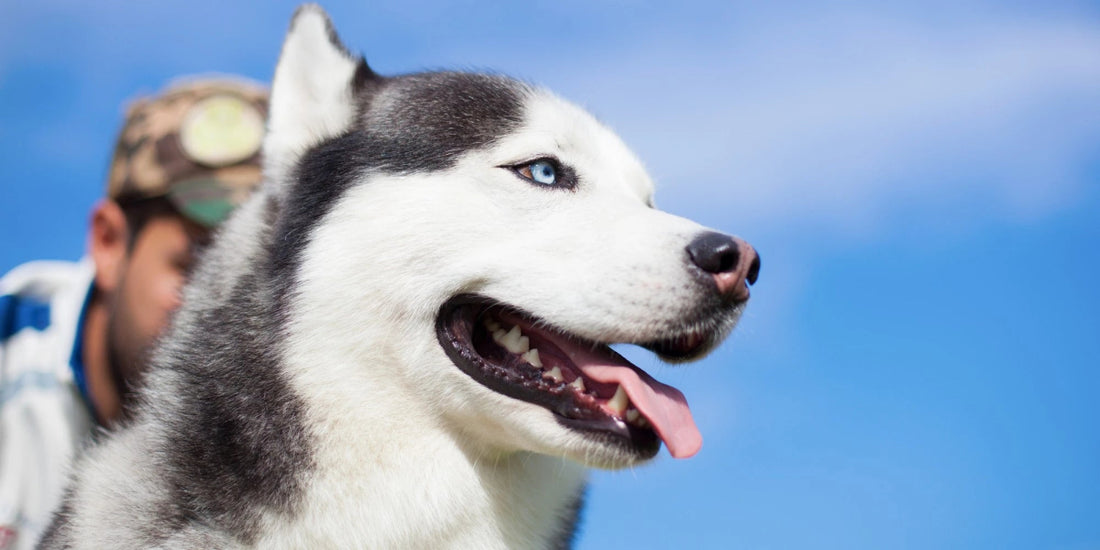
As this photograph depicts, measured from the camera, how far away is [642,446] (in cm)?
298

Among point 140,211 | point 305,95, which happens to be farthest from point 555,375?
point 140,211

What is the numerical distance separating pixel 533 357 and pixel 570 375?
0.15 metres

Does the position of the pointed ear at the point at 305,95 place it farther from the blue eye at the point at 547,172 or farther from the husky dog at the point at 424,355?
the blue eye at the point at 547,172

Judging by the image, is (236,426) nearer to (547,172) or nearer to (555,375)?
(555,375)

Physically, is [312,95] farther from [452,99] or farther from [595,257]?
[595,257]

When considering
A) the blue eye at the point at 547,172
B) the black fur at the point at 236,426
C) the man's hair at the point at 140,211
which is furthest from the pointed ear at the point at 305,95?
the man's hair at the point at 140,211

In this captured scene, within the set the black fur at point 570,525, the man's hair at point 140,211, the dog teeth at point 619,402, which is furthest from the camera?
the man's hair at point 140,211

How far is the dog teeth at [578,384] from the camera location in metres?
3.05

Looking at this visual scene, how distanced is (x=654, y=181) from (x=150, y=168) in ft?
11.8

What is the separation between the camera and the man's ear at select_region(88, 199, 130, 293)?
6328 mm

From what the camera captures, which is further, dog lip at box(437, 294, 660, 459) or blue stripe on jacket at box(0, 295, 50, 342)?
blue stripe on jacket at box(0, 295, 50, 342)

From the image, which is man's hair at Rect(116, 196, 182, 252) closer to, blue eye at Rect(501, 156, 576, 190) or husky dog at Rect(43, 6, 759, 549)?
husky dog at Rect(43, 6, 759, 549)

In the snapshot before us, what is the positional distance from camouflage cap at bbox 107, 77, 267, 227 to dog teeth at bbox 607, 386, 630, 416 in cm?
348

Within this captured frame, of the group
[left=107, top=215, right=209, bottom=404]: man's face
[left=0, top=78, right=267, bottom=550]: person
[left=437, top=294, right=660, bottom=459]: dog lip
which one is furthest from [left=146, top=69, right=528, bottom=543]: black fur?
[left=107, top=215, right=209, bottom=404]: man's face
